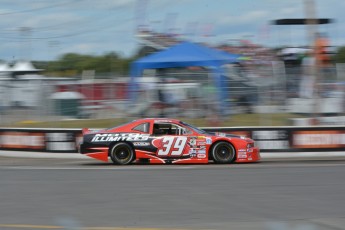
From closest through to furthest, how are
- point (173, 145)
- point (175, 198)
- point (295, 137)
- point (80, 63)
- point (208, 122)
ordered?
1. point (175, 198)
2. point (173, 145)
3. point (295, 137)
4. point (208, 122)
5. point (80, 63)

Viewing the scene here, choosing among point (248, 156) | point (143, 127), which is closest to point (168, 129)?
point (143, 127)

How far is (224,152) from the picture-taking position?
16156mm

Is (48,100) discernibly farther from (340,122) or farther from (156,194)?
(156,194)

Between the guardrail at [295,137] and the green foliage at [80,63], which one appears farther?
the green foliage at [80,63]

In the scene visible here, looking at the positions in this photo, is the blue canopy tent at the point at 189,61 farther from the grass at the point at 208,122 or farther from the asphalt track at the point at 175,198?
the asphalt track at the point at 175,198

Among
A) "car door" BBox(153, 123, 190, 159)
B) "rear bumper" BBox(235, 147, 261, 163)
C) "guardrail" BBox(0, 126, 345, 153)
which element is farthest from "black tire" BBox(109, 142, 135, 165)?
"guardrail" BBox(0, 126, 345, 153)

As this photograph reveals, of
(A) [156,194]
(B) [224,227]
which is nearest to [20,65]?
(A) [156,194]

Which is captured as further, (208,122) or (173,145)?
(208,122)

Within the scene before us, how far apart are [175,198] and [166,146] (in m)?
6.58

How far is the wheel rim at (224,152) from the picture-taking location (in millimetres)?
16094

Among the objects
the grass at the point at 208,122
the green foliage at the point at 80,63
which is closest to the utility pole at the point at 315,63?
the grass at the point at 208,122

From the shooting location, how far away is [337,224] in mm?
7363

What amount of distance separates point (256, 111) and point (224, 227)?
12.9 metres

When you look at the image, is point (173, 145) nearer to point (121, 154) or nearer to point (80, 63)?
point (121, 154)
